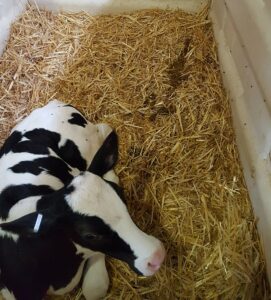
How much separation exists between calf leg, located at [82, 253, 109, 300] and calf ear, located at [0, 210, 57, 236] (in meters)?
0.44

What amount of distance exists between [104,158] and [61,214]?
0.31m

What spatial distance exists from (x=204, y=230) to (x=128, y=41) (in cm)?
147

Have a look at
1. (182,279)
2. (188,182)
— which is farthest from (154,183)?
(182,279)

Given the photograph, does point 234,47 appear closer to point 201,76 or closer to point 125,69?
point 201,76

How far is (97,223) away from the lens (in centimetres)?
141

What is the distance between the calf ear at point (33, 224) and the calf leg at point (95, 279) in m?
0.44

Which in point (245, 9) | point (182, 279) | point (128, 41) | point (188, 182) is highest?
point (245, 9)

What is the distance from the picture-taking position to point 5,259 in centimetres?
161

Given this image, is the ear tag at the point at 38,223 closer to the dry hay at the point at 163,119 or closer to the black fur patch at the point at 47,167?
the black fur patch at the point at 47,167

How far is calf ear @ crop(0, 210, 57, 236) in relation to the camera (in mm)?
1364

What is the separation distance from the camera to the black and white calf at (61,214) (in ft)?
4.64

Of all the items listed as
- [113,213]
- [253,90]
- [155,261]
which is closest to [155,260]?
[155,261]

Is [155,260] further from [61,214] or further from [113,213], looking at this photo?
[61,214]

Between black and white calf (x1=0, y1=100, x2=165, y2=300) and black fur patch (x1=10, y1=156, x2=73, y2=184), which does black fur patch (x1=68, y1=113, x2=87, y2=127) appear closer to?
black and white calf (x1=0, y1=100, x2=165, y2=300)
